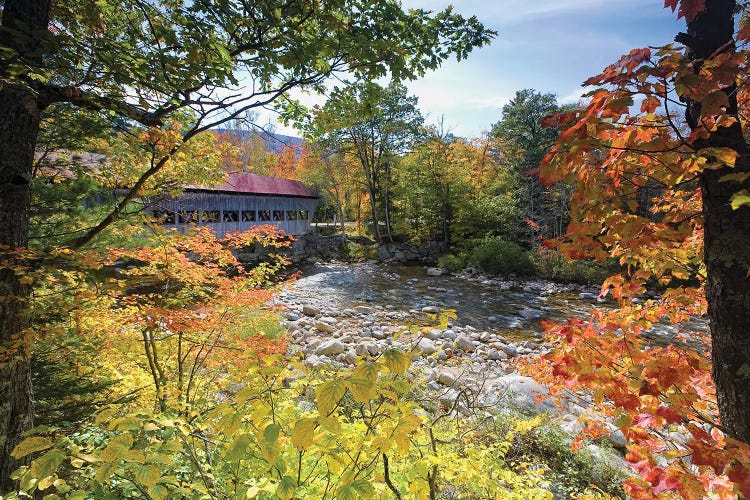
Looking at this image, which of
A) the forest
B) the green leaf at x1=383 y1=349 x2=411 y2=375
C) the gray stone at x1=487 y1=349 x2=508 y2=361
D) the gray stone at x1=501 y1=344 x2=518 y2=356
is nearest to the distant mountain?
the forest

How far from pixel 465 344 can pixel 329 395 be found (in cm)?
694

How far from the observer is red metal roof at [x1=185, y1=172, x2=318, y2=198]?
17.8 meters

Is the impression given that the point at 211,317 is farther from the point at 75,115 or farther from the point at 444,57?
the point at 444,57

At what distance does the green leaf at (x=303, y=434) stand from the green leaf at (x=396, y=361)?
12.8 inches

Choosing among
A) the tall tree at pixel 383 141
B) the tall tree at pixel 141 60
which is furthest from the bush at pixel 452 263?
the tall tree at pixel 141 60

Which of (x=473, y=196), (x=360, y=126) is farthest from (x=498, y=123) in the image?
(x=360, y=126)

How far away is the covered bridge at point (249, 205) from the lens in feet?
52.1

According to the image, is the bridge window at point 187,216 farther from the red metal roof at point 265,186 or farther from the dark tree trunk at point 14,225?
the dark tree trunk at point 14,225

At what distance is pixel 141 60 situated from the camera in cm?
210

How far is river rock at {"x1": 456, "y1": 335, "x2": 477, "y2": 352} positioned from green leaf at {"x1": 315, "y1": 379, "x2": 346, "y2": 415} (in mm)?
6830

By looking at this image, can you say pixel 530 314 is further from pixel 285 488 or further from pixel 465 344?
pixel 285 488

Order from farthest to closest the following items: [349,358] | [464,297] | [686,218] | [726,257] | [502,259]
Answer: [502,259] → [464,297] → [349,358] → [686,218] → [726,257]

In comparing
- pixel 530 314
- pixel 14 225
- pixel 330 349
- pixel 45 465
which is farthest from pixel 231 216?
pixel 45 465

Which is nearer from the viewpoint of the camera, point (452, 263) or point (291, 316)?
point (291, 316)
